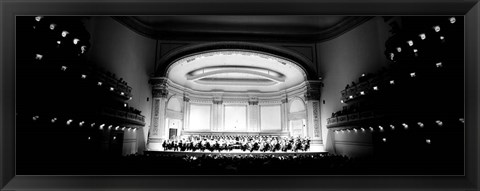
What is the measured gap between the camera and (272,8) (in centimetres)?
347

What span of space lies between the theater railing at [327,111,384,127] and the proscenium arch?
1.09 m

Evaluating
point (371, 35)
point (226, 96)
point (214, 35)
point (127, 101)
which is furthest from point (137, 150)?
point (226, 96)

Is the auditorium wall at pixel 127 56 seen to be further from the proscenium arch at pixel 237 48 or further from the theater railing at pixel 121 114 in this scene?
the proscenium arch at pixel 237 48

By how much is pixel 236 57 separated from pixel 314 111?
2464 millimetres

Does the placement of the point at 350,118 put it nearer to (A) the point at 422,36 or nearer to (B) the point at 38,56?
(A) the point at 422,36

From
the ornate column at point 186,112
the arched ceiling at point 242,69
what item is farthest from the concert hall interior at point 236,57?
the ornate column at point 186,112

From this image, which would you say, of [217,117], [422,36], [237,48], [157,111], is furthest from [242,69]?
[217,117]

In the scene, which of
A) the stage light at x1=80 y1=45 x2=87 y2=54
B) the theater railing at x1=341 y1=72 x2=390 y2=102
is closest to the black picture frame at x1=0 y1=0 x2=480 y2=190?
the stage light at x1=80 y1=45 x2=87 y2=54

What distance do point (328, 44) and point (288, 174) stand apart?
291cm

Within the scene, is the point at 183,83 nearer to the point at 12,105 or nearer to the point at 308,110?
the point at 308,110

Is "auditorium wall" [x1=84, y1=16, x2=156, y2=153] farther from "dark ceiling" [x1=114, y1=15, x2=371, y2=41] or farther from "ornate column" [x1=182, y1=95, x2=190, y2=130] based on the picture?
"ornate column" [x1=182, y1=95, x2=190, y2=130]

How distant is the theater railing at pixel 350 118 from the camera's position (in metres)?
4.98

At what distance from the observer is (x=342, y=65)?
5078 mm

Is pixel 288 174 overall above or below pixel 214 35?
below
